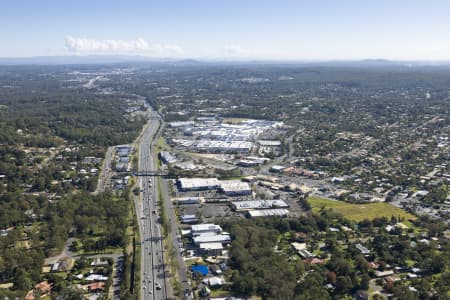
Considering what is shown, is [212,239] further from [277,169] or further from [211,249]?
[277,169]

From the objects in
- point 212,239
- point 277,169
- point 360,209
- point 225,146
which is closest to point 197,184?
point 277,169

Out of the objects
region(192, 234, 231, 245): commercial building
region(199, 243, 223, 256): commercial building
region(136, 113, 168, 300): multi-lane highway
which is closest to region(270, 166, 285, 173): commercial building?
region(136, 113, 168, 300): multi-lane highway

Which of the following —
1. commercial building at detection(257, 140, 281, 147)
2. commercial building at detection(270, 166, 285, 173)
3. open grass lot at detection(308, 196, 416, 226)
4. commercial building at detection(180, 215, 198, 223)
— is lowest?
open grass lot at detection(308, 196, 416, 226)

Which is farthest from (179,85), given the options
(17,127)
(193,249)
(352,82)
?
(193,249)

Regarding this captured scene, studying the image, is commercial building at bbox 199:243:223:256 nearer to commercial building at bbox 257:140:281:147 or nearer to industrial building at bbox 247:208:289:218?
industrial building at bbox 247:208:289:218

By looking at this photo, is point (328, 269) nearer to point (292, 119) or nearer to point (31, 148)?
point (31, 148)

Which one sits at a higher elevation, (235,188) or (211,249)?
(235,188)
